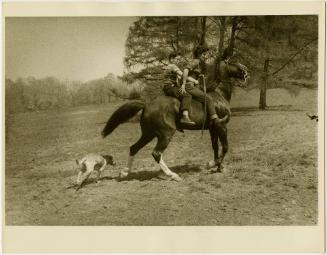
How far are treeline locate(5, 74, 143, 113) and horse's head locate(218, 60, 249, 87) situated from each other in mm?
682

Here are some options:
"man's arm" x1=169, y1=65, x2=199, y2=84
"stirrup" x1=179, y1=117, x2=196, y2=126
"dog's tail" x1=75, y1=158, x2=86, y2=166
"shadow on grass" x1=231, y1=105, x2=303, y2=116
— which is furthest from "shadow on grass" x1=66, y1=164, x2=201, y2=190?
"man's arm" x1=169, y1=65, x2=199, y2=84

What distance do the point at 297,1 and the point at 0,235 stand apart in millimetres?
3061

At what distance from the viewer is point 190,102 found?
4445 mm

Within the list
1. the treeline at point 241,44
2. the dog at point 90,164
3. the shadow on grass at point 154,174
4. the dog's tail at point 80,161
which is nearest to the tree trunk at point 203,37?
the treeline at point 241,44

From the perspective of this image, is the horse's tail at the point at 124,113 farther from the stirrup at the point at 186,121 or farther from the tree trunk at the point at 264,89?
the tree trunk at the point at 264,89

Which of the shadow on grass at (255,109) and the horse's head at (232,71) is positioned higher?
the horse's head at (232,71)

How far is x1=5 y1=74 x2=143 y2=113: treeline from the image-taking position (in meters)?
4.43

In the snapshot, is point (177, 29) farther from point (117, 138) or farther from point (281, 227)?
point (281, 227)

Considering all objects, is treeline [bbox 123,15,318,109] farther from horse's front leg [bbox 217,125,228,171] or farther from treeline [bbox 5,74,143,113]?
horse's front leg [bbox 217,125,228,171]

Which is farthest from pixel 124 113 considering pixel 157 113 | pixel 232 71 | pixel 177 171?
pixel 232 71

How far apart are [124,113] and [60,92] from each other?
55 centimetres

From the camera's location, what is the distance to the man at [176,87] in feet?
14.5

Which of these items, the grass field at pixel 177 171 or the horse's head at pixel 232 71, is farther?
the horse's head at pixel 232 71

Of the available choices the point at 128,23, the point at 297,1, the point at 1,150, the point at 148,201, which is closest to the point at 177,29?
the point at 128,23
